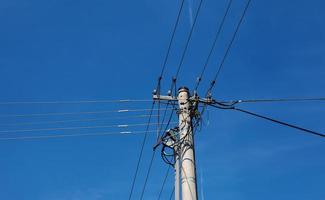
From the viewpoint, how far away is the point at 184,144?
1014cm

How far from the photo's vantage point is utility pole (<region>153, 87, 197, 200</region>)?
30.5 feet

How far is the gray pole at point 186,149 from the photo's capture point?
917cm

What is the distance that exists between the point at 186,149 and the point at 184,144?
19cm

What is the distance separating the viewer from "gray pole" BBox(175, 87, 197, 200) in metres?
9.17

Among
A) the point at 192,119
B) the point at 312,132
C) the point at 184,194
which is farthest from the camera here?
the point at 192,119

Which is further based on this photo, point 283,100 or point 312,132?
point 283,100

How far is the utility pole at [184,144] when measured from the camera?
30.5ft

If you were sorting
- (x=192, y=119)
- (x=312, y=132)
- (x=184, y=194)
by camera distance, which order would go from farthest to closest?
(x=192, y=119), (x=312, y=132), (x=184, y=194)

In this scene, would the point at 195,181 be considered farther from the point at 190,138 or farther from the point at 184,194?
the point at 190,138

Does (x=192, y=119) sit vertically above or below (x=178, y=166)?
above

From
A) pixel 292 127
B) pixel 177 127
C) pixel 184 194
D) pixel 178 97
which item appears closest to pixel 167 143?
pixel 177 127

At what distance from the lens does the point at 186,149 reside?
9992mm

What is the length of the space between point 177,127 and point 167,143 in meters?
0.50

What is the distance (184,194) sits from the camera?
359 inches
